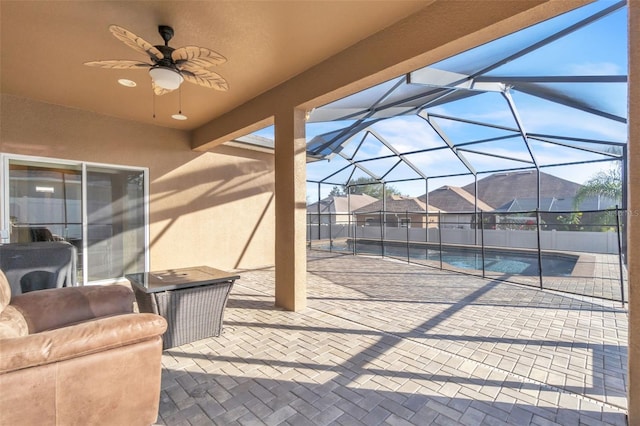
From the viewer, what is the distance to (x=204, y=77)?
2957mm

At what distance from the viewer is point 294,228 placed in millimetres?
3775

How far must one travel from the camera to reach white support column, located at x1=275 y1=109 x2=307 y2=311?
377cm

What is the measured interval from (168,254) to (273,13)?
15.2ft

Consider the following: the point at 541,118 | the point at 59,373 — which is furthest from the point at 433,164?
the point at 59,373

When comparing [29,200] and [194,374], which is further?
[29,200]

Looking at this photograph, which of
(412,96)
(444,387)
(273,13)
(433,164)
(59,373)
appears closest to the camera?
(59,373)

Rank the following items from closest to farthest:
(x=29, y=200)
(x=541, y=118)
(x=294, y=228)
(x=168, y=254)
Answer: (x=294, y=228)
(x=29, y=200)
(x=168, y=254)
(x=541, y=118)

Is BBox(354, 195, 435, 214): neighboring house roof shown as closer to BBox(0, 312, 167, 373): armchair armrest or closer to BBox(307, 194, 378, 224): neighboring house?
BBox(307, 194, 378, 224): neighboring house

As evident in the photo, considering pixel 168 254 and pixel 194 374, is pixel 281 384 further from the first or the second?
pixel 168 254

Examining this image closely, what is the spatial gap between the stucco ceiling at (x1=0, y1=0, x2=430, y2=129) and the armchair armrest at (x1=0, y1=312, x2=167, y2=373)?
7.75ft

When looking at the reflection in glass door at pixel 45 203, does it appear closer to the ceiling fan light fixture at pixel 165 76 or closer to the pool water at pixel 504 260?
the ceiling fan light fixture at pixel 165 76

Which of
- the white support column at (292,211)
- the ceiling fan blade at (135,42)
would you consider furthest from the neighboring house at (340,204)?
the ceiling fan blade at (135,42)

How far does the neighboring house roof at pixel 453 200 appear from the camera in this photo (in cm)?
1290

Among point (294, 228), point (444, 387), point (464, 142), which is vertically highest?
point (464, 142)
